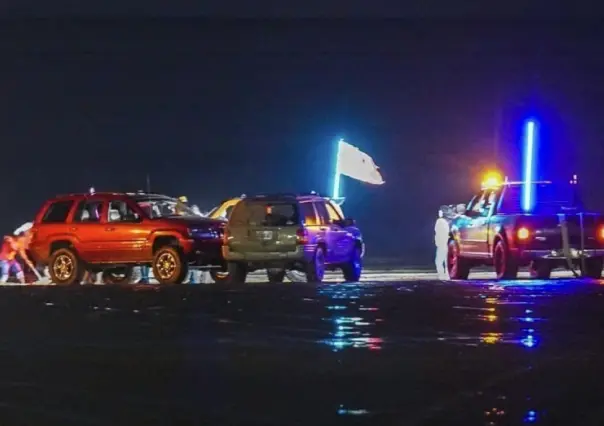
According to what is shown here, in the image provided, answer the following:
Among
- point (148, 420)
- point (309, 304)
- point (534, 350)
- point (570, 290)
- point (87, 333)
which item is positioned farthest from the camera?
point (570, 290)

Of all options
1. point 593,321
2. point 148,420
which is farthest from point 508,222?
point 148,420

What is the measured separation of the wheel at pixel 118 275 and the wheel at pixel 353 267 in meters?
4.47

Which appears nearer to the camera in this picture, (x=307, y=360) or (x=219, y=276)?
(x=307, y=360)

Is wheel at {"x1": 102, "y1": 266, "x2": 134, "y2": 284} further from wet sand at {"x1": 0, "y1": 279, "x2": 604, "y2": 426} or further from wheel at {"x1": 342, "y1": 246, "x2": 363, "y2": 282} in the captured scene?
wet sand at {"x1": 0, "y1": 279, "x2": 604, "y2": 426}

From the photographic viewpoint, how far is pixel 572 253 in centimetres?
1827

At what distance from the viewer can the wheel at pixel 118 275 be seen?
Answer: 71.4ft

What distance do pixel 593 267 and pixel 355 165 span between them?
13.5 m

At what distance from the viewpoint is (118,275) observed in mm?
22469

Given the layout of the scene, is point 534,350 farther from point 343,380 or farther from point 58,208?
point 58,208

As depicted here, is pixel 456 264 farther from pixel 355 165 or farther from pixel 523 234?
pixel 355 165

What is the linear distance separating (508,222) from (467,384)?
11.1m

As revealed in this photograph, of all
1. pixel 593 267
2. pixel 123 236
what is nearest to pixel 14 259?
pixel 123 236

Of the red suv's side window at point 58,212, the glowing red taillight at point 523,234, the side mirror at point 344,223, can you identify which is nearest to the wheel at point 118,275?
the red suv's side window at point 58,212

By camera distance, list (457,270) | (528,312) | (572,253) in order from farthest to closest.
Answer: (457,270)
(572,253)
(528,312)
